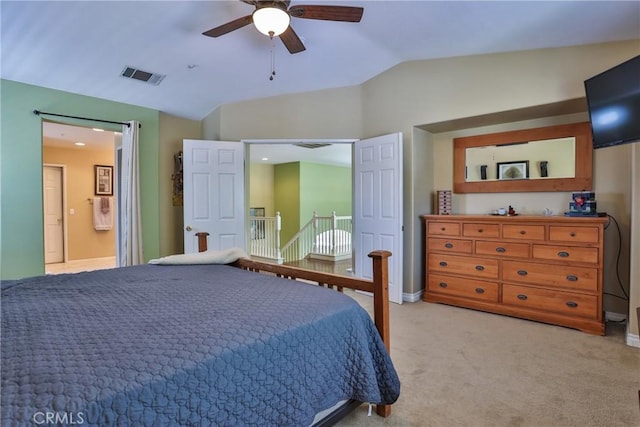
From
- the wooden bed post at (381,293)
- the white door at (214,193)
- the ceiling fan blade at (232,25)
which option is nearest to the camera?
the wooden bed post at (381,293)

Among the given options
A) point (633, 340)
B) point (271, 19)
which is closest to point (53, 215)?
point (271, 19)

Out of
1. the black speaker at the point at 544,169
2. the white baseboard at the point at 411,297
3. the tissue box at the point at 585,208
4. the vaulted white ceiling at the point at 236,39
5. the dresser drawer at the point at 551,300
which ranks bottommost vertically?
the white baseboard at the point at 411,297

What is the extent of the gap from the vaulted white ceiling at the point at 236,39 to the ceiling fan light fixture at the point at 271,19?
0.56 metres

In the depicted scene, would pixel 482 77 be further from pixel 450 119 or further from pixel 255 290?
pixel 255 290

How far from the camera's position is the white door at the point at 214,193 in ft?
13.9

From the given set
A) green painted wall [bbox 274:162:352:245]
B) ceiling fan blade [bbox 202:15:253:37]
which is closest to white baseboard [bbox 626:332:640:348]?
ceiling fan blade [bbox 202:15:253:37]

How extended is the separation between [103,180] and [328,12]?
670 cm

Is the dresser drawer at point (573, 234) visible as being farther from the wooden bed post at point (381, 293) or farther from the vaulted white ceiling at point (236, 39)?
the wooden bed post at point (381, 293)

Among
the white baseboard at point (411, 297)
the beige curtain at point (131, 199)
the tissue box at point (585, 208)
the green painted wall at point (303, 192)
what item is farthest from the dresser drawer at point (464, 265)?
the green painted wall at point (303, 192)

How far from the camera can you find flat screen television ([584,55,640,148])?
7.29 ft

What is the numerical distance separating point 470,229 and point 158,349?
3.30 meters

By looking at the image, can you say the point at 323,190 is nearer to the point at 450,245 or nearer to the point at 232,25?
the point at 450,245

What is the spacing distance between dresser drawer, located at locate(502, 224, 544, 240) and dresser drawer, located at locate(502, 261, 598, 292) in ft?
0.84

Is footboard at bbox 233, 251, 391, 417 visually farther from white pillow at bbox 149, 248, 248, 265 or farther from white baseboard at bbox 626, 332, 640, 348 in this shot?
white baseboard at bbox 626, 332, 640, 348
